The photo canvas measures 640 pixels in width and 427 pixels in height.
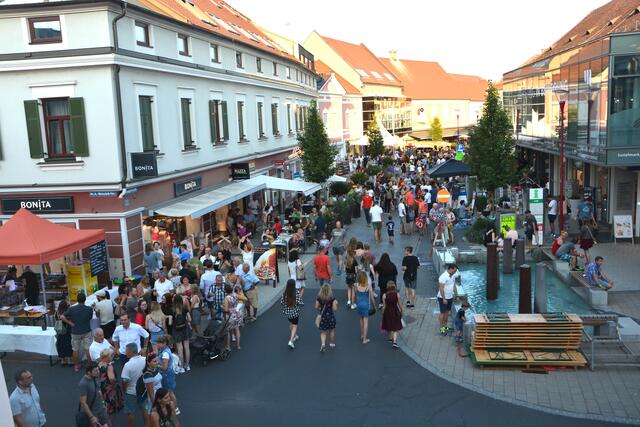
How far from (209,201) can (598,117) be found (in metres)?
13.7

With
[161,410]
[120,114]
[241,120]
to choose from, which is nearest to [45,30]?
[120,114]

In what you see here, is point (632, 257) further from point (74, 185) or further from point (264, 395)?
point (74, 185)

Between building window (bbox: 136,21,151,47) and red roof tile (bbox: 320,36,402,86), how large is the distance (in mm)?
44006

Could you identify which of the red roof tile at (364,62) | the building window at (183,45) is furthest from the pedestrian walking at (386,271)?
the red roof tile at (364,62)

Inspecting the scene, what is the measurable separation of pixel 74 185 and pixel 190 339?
23.2 feet

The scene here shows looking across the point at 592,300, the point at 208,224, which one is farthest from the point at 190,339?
the point at 208,224

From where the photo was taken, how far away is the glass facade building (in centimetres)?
1884

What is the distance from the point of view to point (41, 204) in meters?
16.8

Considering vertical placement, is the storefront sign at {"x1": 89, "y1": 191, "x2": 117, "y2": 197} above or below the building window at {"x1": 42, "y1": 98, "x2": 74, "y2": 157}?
below

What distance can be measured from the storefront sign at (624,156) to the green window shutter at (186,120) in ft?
46.3

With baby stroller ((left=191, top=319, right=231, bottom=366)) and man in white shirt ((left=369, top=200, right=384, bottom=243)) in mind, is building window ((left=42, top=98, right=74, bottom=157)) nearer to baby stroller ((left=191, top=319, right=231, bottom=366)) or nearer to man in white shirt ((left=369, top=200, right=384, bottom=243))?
baby stroller ((left=191, top=319, right=231, bottom=366))

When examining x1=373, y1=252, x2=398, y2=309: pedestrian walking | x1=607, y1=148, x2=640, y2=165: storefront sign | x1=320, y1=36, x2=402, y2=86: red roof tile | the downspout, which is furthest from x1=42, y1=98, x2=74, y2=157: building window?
x1=320, y1=36, x2=402, y2=86: red roof tile

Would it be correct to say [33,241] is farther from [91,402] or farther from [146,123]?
[91,402]

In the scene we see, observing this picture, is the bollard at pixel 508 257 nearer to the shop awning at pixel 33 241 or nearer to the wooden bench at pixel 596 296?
the wooden bench at pixel 596 296
